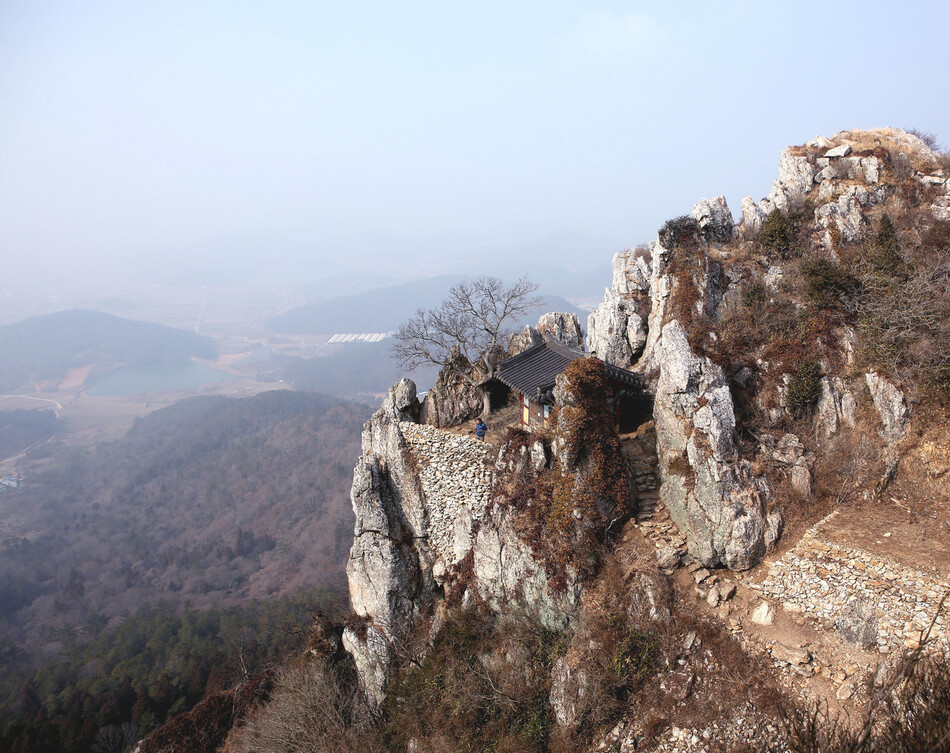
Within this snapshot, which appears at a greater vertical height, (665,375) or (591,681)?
(665,375)

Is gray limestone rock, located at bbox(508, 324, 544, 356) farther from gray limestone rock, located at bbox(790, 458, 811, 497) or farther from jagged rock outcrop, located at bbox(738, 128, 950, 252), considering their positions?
gray limestone rock, located at bbox(790, 458, 811, 497)

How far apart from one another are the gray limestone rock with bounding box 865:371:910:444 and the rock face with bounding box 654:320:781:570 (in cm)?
382

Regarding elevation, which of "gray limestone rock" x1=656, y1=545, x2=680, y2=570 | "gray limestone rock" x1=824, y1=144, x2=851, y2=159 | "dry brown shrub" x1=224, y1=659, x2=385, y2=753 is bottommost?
"dry brown shrub" x1=224, y1=659, x2=385, y2=753

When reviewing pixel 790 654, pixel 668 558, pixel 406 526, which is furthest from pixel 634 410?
pixel 406 526

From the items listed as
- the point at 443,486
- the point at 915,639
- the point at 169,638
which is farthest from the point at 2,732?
the point at 915,639

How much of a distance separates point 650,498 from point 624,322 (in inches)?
332

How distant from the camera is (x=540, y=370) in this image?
17.7m

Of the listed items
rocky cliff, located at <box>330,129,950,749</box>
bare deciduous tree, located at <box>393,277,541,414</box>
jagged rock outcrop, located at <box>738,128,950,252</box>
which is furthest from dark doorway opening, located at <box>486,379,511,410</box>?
jagged rock outcrop, located at <box>738,128,950,252</box>

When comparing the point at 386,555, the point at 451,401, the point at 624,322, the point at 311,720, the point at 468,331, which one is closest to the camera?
the point at 311,720

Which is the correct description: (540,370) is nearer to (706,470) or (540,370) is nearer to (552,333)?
(552,333)

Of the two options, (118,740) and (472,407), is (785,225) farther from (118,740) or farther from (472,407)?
(118,740)

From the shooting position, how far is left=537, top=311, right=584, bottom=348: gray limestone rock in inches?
922

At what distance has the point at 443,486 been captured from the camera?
18.2 meters

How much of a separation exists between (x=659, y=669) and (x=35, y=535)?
10681 centimetres
